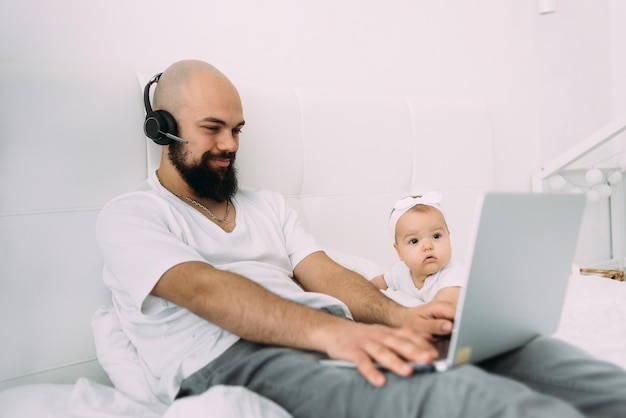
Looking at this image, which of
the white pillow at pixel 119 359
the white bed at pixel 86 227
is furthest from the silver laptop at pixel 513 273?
the white pillow at pixel 119 359

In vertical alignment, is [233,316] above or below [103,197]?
below

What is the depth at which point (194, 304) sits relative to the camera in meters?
0.89

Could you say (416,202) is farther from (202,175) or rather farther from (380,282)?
(202,175)

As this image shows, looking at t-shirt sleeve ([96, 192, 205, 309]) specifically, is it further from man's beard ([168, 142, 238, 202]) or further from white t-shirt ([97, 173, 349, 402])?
man's beard ([168, 142, 238, 202])

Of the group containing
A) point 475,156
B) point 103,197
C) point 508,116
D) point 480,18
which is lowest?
point 103,197

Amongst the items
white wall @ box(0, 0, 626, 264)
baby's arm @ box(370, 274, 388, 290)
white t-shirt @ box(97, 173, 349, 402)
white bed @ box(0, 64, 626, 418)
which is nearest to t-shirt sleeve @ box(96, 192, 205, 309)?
white t-shirt @ box(97, 173, 349, 402)

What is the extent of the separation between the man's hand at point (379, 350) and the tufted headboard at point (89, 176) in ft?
1.95

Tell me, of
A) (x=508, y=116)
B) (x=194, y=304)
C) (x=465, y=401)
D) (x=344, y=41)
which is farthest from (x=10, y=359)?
(x=508, y=116)

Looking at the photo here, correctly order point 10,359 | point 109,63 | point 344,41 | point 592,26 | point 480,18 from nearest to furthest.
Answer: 1. point 10,359
2. point 109,63
3. point 344,41
4. point 480,18
5. point 592,26

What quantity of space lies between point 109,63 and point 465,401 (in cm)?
112

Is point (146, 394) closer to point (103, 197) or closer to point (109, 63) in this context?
point (103, 197)

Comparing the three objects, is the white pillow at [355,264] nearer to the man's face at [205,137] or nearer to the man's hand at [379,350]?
the man's face at [205,137]

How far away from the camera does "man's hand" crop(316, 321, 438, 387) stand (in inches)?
A: 26.8

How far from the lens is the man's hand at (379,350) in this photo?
2.23ft
